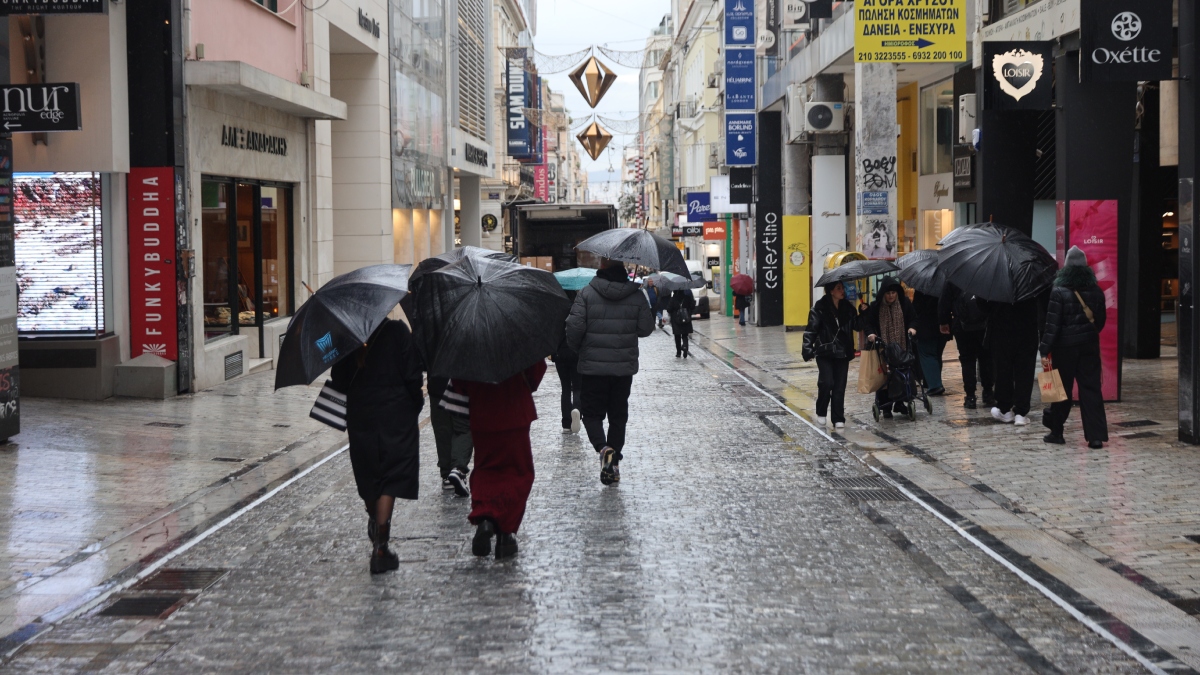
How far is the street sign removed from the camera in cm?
1243

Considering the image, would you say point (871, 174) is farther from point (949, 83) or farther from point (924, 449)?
point (924, 449)

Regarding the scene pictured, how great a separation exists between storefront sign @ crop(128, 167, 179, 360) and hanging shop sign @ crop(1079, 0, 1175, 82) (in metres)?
10.5

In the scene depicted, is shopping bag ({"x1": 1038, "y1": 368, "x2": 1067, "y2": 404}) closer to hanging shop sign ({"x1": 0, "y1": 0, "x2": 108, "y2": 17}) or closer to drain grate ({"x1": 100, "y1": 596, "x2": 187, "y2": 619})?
drain grate ({"x1": 100, "y1": 596, "x2": 187, "y2": 619})

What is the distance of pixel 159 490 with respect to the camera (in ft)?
31.8

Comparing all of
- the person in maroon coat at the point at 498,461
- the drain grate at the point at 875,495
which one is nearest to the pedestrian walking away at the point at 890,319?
the drain grate at the point at 875,495

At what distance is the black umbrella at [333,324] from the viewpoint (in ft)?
20.8

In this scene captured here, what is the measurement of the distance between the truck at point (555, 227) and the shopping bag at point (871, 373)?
21.4m

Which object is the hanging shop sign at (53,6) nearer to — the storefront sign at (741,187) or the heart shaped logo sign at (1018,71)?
the heart shaped logo sign at (1018,71)

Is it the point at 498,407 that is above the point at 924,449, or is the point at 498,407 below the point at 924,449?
above

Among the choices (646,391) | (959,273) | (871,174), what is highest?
(871,174)

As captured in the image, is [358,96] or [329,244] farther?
[358,96]

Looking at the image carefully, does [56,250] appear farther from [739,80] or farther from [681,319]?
[739,80]

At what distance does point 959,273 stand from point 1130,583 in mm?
5817

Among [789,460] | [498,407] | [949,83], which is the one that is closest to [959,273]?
[789,460]
